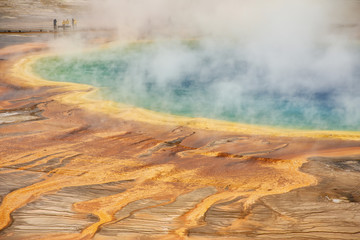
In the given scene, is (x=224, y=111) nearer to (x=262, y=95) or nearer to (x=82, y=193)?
(x=262, y=95)

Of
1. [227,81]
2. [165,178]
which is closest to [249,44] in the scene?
[227,81]

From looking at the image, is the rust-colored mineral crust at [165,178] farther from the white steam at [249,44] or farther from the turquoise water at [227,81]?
the white steam at [249,44]

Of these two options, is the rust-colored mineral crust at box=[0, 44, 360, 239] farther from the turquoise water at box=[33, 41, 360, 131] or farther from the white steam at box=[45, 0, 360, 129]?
the white steam at box=[45, 0, 360, 129]

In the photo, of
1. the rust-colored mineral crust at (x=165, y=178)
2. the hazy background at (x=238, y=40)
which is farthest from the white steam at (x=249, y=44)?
the rust-colored mineral crust at (x=165, y=178)

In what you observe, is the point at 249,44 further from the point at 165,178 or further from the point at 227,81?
the point at 165,178

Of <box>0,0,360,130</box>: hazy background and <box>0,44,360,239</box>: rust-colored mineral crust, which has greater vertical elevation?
<box>0,0,360,130</box>: hazy background

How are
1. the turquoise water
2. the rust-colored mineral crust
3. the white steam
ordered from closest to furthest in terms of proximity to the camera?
the rust-colored mineral crust < the turquoise water < the white steam

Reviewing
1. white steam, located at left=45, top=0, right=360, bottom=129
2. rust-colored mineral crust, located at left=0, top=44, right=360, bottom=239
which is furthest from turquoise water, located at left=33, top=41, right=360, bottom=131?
rust-colored mineral crust, located at left=0, top=44, right=360, bottom=239

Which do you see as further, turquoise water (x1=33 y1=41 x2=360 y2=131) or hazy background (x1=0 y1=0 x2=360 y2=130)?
hazy background (x1=0 y1=0 x2=360 y2=130)
